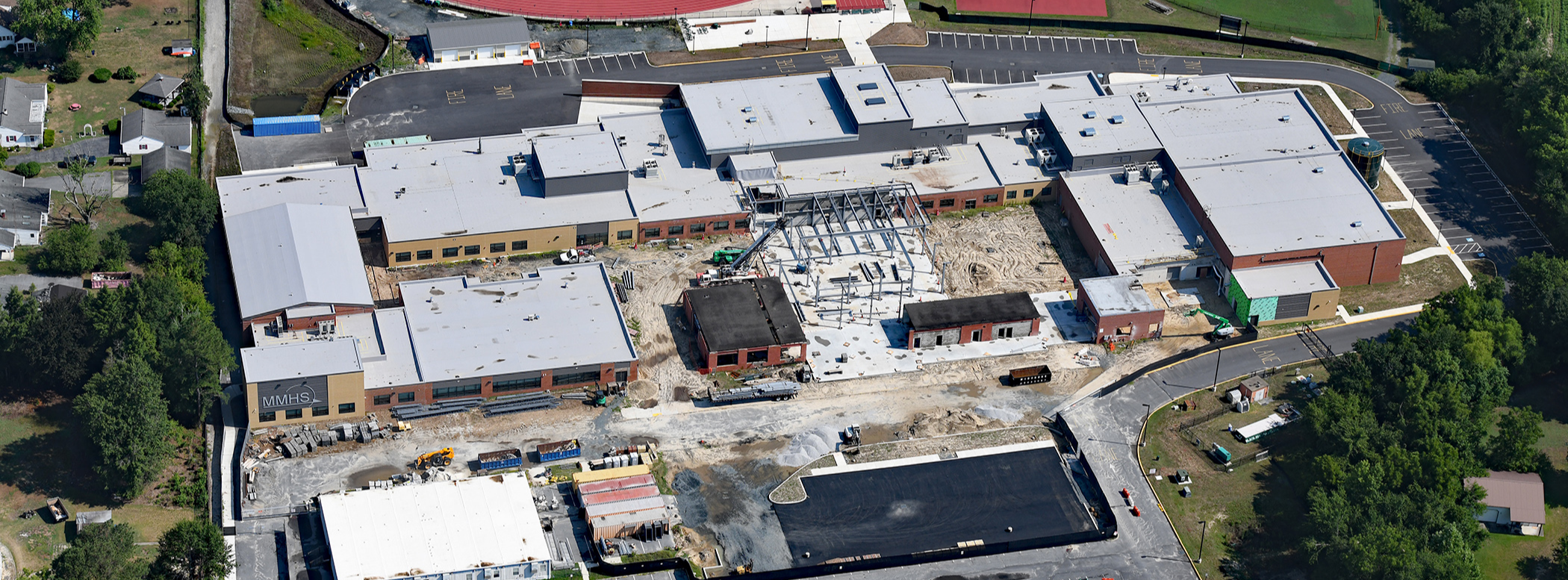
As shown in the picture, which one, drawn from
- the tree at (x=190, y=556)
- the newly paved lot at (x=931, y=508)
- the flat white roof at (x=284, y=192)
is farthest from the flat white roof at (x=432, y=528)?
the flat white roof at (x=284, y=192)

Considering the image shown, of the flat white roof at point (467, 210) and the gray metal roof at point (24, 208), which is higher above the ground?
the gray metal roof at point (24, 208)

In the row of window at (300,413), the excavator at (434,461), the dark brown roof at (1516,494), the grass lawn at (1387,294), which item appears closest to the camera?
the excavator at (434,461)

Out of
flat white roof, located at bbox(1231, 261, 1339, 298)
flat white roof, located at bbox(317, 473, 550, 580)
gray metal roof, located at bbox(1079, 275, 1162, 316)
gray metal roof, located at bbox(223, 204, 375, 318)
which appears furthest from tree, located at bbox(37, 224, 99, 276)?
flat white roof, located at bbox(1231, 261, 1339, 298)

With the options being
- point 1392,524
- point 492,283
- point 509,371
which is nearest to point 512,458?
point 509,371

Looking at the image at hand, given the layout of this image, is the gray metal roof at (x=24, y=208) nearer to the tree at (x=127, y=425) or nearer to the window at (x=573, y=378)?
the tree at (x=127, y=425)

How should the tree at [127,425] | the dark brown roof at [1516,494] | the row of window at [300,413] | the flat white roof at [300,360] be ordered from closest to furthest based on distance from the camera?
1. the tree at [127,425]
2. the dark brown roof at [1516,494]
3. the flat white roof at [300,360]
4. the row of window at [300,413]

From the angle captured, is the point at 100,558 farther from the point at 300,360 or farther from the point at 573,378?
the point at 573,378

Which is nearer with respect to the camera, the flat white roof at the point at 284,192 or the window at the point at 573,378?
the window at the point at 573,378
